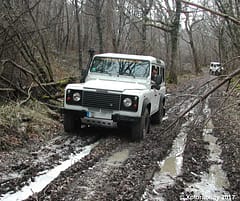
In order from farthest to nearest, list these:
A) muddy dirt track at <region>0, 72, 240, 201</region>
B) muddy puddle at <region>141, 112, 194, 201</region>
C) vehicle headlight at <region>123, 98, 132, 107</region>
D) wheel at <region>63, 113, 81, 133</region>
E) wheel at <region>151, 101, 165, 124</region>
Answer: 1. wheel at <region>151, 101, 165, 124</region>
2. wheel at <region>63, 113, 81, 133</region>
3. vehicle headlight at <region>123, 98, 132, 107</region>
4. muddy puddle at <region>141, 112, 194, 201</region>
5. muddy dirt track at <region>0, 72, 240, 201</region>

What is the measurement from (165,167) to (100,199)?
7.46 feet

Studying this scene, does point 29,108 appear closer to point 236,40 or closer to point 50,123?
point 50,123

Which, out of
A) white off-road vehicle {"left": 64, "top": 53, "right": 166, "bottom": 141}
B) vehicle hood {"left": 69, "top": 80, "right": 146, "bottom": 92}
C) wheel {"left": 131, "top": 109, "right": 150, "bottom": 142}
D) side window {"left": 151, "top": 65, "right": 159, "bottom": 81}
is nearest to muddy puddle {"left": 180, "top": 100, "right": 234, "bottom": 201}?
wheel {"left": 131, "top": 109, "right": 150, "bottom": 142}

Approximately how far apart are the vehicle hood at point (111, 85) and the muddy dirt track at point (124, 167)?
44.9 inches

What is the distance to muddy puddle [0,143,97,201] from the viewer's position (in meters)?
5.07

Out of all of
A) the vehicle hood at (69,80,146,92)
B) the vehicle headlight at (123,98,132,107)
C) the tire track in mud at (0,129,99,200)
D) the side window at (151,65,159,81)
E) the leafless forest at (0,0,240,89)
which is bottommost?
the tire track in mud at (0,129,99,200)

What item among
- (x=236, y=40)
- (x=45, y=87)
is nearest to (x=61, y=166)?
(x=45, y=87)

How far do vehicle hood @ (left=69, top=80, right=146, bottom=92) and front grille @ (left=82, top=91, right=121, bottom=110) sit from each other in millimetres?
172

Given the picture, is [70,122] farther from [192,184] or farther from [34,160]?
[192,184]

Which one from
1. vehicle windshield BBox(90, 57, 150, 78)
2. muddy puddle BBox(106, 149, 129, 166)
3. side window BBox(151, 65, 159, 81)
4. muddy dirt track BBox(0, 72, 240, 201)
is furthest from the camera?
side window BBox(151, 65, 159, 81)

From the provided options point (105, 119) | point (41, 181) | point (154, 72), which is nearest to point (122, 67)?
point (154, 72)

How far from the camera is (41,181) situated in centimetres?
570

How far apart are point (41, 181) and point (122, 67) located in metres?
5.22

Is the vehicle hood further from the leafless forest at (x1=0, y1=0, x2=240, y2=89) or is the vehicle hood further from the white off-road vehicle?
the leafless forest at (x1=0, y1=0, x2=240, y2=89)
